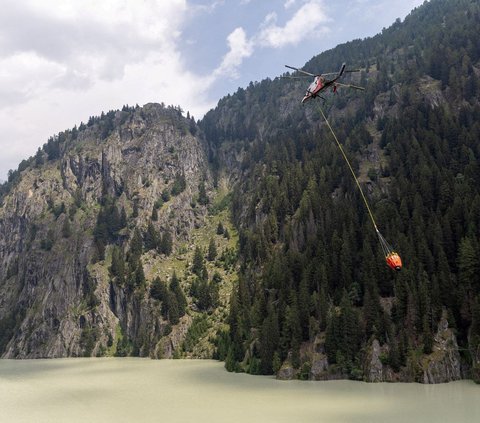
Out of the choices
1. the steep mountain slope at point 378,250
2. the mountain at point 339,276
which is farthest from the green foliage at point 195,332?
the steep mountain slope at point 378,250

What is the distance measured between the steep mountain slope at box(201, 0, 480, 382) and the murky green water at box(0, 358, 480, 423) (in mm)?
7156

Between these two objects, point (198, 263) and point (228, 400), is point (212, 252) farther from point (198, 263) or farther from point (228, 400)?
point (228, 400)

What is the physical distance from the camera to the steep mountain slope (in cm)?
8406

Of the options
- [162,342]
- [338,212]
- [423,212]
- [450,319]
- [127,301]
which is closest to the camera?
[450,319]

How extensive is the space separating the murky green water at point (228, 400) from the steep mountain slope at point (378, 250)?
716 centimetres

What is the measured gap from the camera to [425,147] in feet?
456

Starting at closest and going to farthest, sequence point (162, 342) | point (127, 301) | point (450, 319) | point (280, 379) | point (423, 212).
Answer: point (450, 319), point (280, 379), point (423, 212), point (162, 342), point (127, 301)

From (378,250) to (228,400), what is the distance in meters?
52.1

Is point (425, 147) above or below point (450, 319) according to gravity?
above

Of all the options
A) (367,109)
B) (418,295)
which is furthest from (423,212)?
(367,109)

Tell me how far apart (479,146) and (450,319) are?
70.6 meters

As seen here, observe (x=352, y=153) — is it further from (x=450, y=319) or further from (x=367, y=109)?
(x=450, y=319)

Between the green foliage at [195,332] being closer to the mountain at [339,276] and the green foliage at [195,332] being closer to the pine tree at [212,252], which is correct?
the mountain at [339,276]

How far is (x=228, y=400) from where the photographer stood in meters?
70.1
